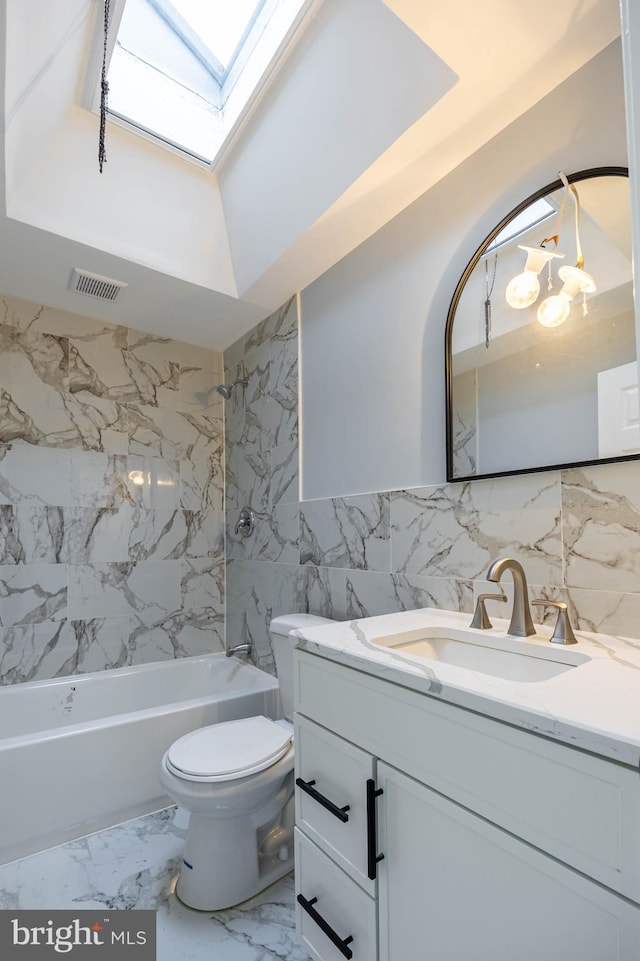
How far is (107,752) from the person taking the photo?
6.39 ft

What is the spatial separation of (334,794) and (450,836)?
1.13ft

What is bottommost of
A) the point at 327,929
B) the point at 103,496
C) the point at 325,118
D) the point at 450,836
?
the point at 327,929

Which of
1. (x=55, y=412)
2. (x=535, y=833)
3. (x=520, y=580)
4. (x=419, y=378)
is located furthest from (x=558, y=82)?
(x=55, y=412)

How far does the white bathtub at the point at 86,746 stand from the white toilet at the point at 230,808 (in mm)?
471

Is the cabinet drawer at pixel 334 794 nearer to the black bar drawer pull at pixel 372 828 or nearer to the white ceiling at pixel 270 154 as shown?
the black bar drawer pull at pixel 372 828

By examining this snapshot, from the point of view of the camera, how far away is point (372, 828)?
98 cm

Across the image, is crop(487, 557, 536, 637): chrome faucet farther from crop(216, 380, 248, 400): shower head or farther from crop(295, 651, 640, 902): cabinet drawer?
crop(216, 380, 248, 400): shower head

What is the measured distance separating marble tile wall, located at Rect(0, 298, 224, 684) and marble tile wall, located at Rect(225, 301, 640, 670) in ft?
0.66

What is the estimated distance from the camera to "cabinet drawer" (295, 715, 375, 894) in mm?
1030

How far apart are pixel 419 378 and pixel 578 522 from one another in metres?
0.75

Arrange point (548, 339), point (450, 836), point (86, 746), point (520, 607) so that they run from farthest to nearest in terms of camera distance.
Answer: point (86, 746) < point (548, 339) < point (520, 607) < point (450, 836)

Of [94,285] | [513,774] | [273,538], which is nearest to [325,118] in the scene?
[94,285]

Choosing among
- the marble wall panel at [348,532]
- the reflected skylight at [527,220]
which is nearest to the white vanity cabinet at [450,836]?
the marble wall panel at [348,532]

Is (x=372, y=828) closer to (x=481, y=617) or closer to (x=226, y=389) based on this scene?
(x=481, y=617)
